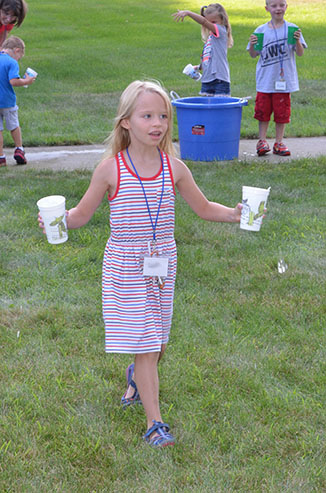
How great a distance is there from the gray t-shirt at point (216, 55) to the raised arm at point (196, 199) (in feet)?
16.8

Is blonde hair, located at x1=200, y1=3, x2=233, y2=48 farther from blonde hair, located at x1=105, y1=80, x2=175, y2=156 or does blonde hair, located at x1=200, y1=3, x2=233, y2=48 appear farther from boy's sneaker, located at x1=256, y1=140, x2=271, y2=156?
blonde hair, located at x1=105, y1=80, x2=175, y2=156

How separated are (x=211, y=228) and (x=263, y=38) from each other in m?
3.07

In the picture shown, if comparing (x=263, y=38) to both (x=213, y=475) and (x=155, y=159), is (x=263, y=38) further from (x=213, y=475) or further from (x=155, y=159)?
(x=213, y=475)

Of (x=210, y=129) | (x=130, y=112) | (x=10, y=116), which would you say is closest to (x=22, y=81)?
(x=10, y=116)

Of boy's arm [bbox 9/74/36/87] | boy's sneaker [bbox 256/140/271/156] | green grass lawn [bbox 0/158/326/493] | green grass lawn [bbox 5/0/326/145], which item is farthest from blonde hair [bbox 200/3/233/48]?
green grass lawn [bbox 0/158/326/493]

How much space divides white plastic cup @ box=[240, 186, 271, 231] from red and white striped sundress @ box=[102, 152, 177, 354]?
31cm

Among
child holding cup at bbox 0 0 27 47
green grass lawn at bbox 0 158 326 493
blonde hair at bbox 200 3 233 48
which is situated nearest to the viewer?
→ green grass lawn at bbox 0 158 326 493

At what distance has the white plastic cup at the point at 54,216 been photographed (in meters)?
2.70

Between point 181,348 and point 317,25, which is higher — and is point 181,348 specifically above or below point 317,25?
above

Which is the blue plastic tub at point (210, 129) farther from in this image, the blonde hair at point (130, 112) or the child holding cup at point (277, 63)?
the blonde hair at point (130, 112)

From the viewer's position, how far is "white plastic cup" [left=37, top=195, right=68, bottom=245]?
270 cm

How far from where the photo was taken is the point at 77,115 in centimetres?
996

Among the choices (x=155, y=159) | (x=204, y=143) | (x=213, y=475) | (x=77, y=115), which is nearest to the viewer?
(x=213, y=475)

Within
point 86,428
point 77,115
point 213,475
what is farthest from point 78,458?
point 77,115
